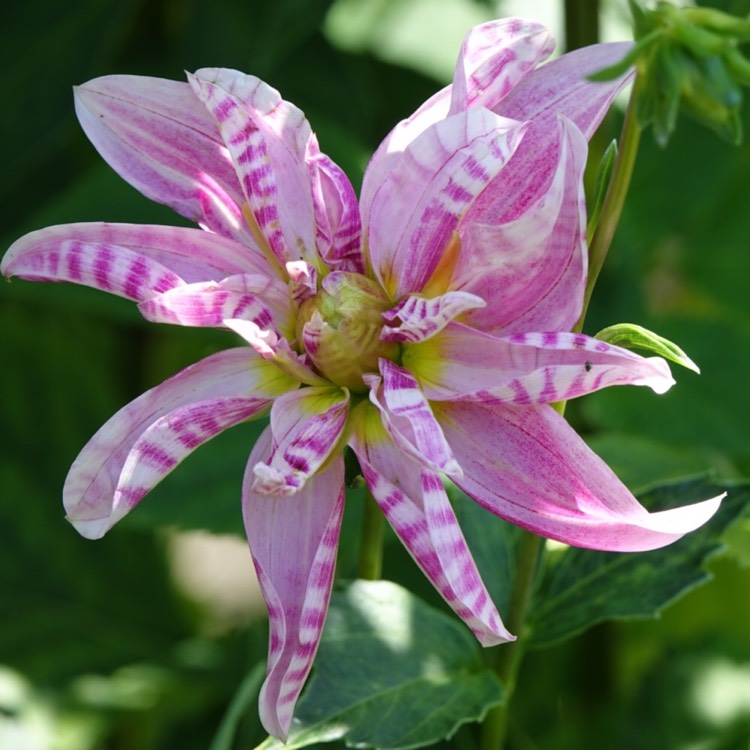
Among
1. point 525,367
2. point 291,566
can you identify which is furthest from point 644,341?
point 291,566

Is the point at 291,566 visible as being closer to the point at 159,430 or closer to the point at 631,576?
the point at 159,430

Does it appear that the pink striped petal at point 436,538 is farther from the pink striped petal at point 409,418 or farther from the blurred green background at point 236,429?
the blurred green background at point 236,429

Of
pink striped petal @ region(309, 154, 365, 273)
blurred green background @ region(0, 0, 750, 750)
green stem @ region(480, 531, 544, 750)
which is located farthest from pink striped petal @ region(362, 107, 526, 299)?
blurred green background @ region(0, 0, 750, 750)

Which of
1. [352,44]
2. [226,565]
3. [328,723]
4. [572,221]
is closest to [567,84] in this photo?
[572,221]

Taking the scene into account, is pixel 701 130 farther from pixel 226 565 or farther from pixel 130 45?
pixel 226 565

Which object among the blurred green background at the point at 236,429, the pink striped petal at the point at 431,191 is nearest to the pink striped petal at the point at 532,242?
the pink striped petal at the point at 431,191

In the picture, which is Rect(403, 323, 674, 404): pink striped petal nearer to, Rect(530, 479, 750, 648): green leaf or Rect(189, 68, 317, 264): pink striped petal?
Rect(189, 68, 317, 264): pink striped petal
